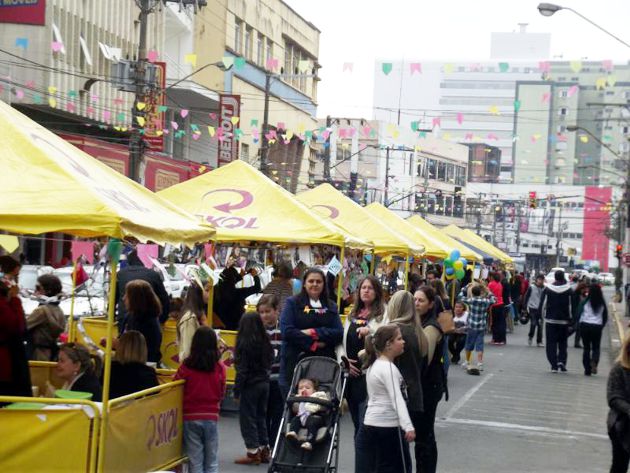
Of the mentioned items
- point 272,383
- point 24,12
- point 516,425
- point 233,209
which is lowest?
point 516,425

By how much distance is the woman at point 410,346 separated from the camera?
28.9 feet

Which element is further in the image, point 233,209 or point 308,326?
point 233,209

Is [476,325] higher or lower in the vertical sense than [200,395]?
lower

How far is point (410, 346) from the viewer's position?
880cm

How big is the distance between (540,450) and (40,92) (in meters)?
24.6

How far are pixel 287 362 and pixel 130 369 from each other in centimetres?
237

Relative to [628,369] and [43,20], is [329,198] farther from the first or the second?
[43,20]

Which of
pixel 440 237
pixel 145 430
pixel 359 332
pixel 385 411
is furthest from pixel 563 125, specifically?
pixel 145 430

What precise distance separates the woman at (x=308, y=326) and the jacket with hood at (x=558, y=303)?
10.7m

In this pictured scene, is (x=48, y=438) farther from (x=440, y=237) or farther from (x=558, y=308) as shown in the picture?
(x=440, y=237)

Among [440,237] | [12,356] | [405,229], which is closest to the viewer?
[12,356]

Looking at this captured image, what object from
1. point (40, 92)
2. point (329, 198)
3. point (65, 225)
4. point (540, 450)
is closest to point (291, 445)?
point (65, 225)

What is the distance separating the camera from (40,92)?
33625 mm

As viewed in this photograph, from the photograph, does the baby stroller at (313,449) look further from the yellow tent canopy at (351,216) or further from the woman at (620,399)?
the yellow tent canopy at (351,216)
